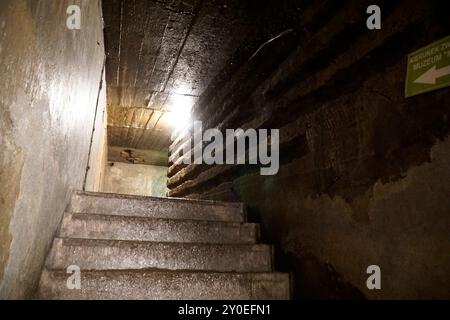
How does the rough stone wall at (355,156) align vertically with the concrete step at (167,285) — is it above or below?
above

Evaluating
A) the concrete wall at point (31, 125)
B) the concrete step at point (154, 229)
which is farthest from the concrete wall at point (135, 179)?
the concrete wall at point (31, 125)

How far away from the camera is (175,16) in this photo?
138 inches

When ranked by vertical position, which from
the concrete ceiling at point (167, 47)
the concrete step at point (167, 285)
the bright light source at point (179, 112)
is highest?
the concrete ceiling at point (167, 47)

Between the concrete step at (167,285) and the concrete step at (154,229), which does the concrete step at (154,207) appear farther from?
the concrete step at (167,285)

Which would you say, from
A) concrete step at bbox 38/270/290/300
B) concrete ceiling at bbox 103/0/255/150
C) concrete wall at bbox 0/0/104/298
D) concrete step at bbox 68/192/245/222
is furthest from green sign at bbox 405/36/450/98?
concrete step at bbox 68/192/245/222

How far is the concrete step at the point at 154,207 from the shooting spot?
3.13 meters

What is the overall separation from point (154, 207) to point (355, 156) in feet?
6.92

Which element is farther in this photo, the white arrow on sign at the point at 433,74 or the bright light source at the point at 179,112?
the bright light source at the point at 179,112

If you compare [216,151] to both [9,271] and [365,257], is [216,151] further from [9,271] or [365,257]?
[9,271]

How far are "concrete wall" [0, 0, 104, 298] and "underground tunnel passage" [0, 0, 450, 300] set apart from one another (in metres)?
0.01

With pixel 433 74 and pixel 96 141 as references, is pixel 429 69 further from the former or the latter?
pixel 96 141

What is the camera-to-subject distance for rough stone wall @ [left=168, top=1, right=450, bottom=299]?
1.80 meters

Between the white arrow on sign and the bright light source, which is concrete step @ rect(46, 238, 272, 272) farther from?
the bright light source
